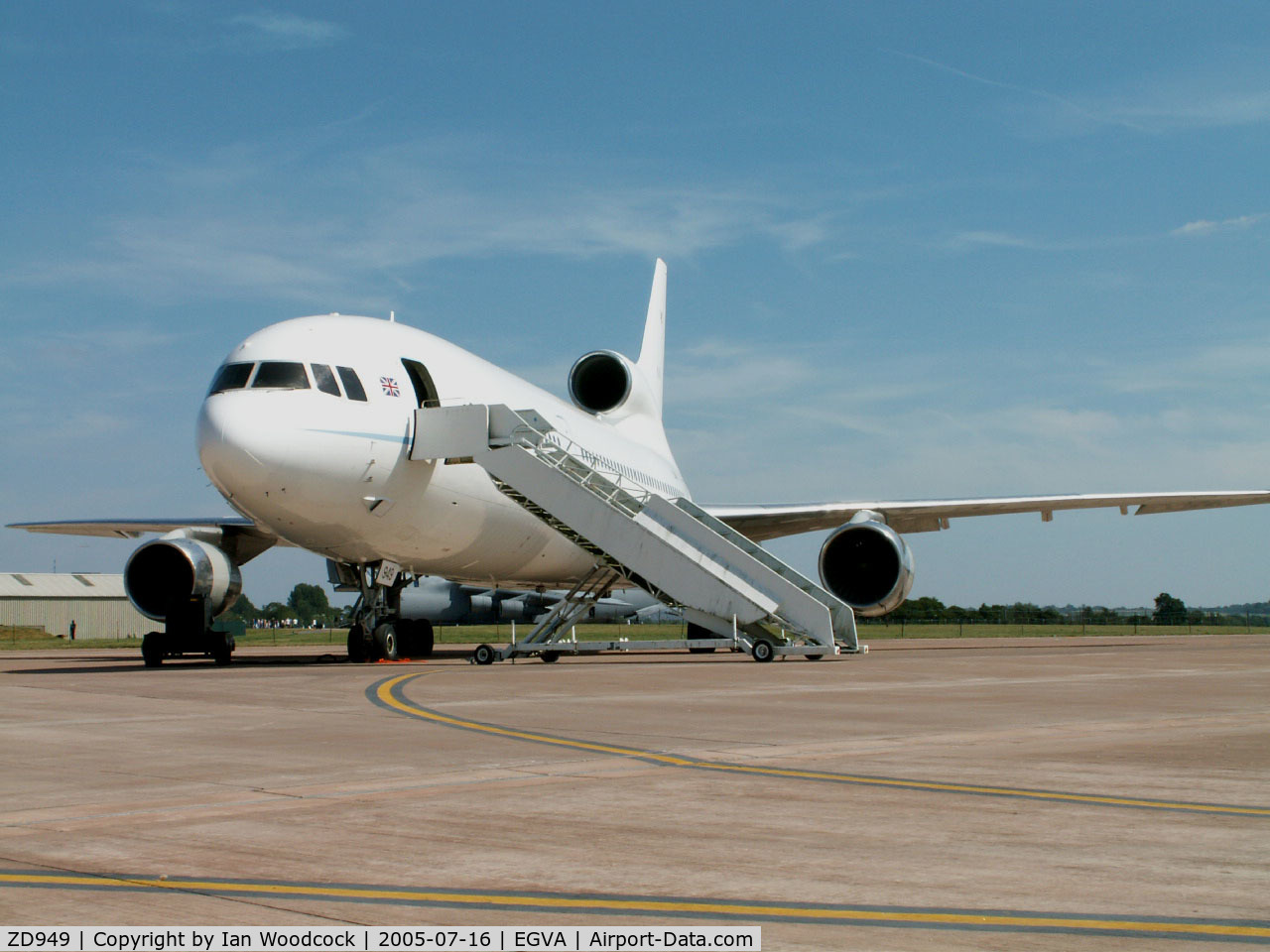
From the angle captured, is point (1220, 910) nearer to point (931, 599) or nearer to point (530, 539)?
point (530, 539)

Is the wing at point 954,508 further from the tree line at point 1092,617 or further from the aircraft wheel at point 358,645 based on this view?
the tree line at point 1092,617

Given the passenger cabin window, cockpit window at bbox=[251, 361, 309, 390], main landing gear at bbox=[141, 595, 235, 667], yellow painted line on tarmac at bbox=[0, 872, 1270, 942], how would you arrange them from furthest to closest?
main landing gear at bbox=[141, 595, 235, 667], the passenger cabin window, cockpit window at bbox=[251, 361, 309, 390], yellow painted line on tarmac at bbox=[0, 872, 1270, 942]

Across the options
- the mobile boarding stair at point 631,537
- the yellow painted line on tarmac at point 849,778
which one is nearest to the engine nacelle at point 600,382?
the mobile boarding stair at point 631,537

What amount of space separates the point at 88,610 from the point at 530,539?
2298 inches

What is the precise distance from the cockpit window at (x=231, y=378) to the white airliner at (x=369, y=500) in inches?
1.1

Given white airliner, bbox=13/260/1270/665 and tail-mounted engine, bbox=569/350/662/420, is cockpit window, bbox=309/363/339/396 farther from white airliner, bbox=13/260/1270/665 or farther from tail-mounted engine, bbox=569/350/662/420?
tail-mounted engine, bbox=569/350/662/420

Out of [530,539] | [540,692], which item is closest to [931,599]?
[530,539]

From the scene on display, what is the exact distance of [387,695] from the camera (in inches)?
538

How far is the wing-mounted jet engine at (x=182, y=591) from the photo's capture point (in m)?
21.9

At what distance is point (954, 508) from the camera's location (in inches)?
1194

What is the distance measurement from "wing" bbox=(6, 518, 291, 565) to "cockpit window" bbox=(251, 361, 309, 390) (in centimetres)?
490

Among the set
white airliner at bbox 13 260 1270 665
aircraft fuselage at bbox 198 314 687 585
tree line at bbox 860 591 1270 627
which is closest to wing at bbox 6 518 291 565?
white airliner at bbox 13 260 1270 665

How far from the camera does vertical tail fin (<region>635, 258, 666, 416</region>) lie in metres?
41.0

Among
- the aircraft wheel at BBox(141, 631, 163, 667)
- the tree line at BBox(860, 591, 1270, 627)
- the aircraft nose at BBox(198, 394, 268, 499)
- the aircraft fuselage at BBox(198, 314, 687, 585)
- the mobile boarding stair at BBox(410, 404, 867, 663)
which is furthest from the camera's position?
the tree line at BBox(860, 591, 1270, 627)
